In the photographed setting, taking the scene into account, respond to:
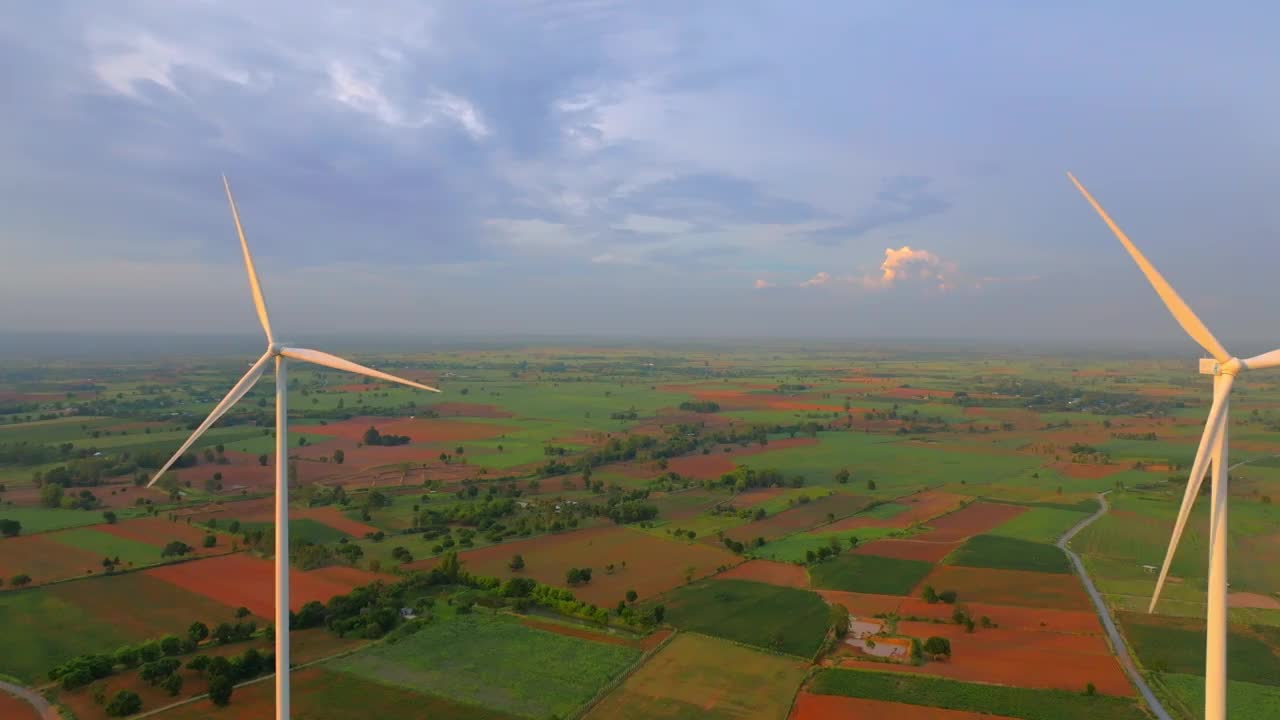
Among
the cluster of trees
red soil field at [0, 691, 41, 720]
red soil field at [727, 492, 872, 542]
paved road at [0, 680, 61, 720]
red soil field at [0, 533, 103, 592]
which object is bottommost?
red soil field at [727, 492, 872, 542]

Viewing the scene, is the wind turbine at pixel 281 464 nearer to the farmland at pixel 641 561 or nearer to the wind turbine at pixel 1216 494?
the farmland at pixel 641 561

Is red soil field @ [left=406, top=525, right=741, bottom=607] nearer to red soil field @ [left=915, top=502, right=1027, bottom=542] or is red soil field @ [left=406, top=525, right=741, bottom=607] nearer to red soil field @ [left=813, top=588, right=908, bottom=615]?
red soil field @ [left=813, top=588, right=908, bottom=615]

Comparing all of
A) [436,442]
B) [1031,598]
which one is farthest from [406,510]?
[1031,598]

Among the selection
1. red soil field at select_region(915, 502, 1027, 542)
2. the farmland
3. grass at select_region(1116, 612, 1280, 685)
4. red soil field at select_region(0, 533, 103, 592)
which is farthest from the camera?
Answer: red soil field at select_region(915, 502, 1027, 542)

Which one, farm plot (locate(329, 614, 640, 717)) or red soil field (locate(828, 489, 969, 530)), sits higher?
farm plot (locate(329, 614, 640, 717))

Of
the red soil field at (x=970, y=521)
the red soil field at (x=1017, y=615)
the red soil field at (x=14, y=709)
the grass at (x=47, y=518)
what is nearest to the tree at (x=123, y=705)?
the red soil field at (x=14, y=709)

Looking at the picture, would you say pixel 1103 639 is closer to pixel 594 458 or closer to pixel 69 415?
pixel 594 458

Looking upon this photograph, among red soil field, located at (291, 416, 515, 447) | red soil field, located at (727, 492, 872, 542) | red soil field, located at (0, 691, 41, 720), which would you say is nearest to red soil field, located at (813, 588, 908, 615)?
red soil field, located at (727, 492, 872, 542)
